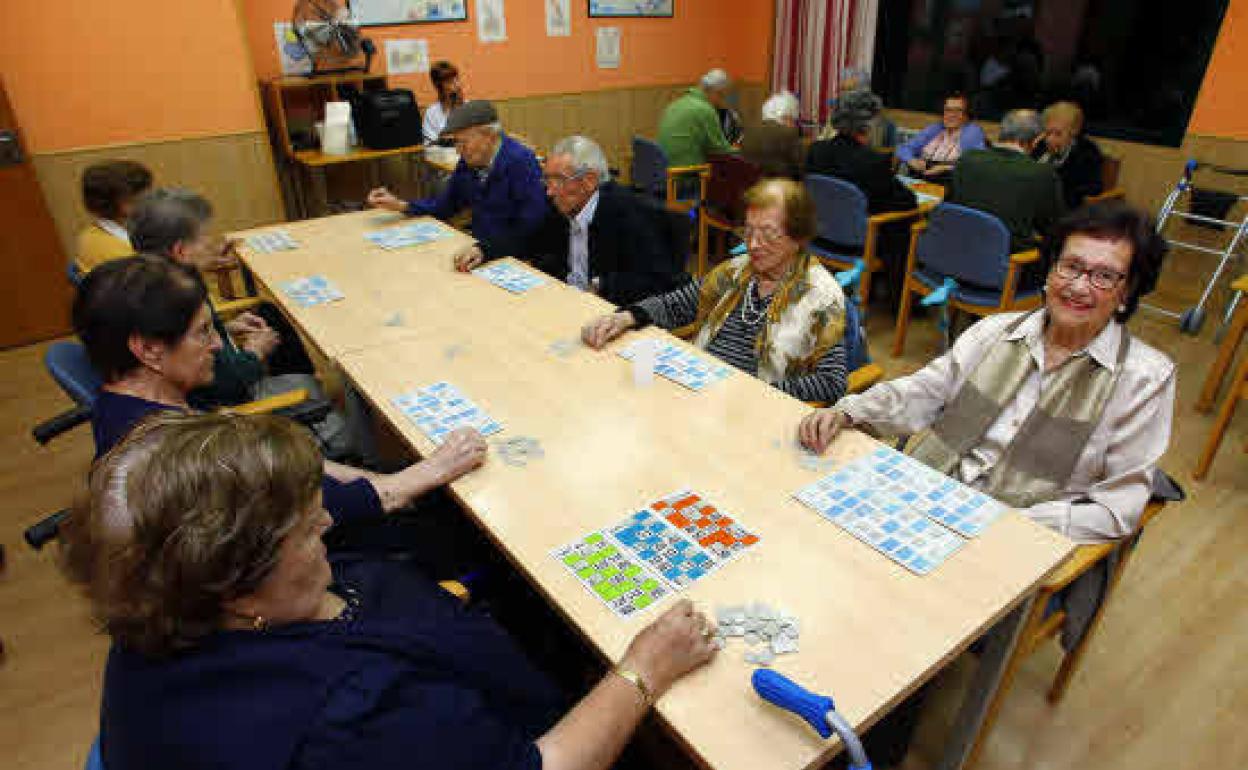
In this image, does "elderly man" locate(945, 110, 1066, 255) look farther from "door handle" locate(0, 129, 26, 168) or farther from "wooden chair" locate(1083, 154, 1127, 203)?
"door handle" locate(0, 129, 26, 168)

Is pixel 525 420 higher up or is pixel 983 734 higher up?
pixel 525 420

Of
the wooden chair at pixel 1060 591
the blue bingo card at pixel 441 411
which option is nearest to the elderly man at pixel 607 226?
the blue bingo card at pixel 441 411

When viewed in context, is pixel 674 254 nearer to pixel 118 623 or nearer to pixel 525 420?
pixel 525 420

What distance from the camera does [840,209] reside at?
3.86 metres

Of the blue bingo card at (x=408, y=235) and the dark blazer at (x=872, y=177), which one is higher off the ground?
the dark blazer at (x=872, y=177)

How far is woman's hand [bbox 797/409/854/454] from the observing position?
163 centimetres

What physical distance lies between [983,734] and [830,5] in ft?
19.9

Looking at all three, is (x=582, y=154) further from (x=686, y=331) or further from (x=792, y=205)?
(x=792, y=205)

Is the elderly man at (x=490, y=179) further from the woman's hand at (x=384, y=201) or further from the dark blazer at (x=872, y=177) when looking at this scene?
the dark blazer at (x=872, y=177)

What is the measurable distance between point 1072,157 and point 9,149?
A: 605 cm

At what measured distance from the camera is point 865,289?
422cm

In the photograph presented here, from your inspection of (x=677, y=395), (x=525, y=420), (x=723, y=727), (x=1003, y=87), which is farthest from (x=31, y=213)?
(x=1003, y=87)

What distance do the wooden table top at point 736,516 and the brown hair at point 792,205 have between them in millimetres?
482

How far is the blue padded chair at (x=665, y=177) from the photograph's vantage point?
16.1 ft
